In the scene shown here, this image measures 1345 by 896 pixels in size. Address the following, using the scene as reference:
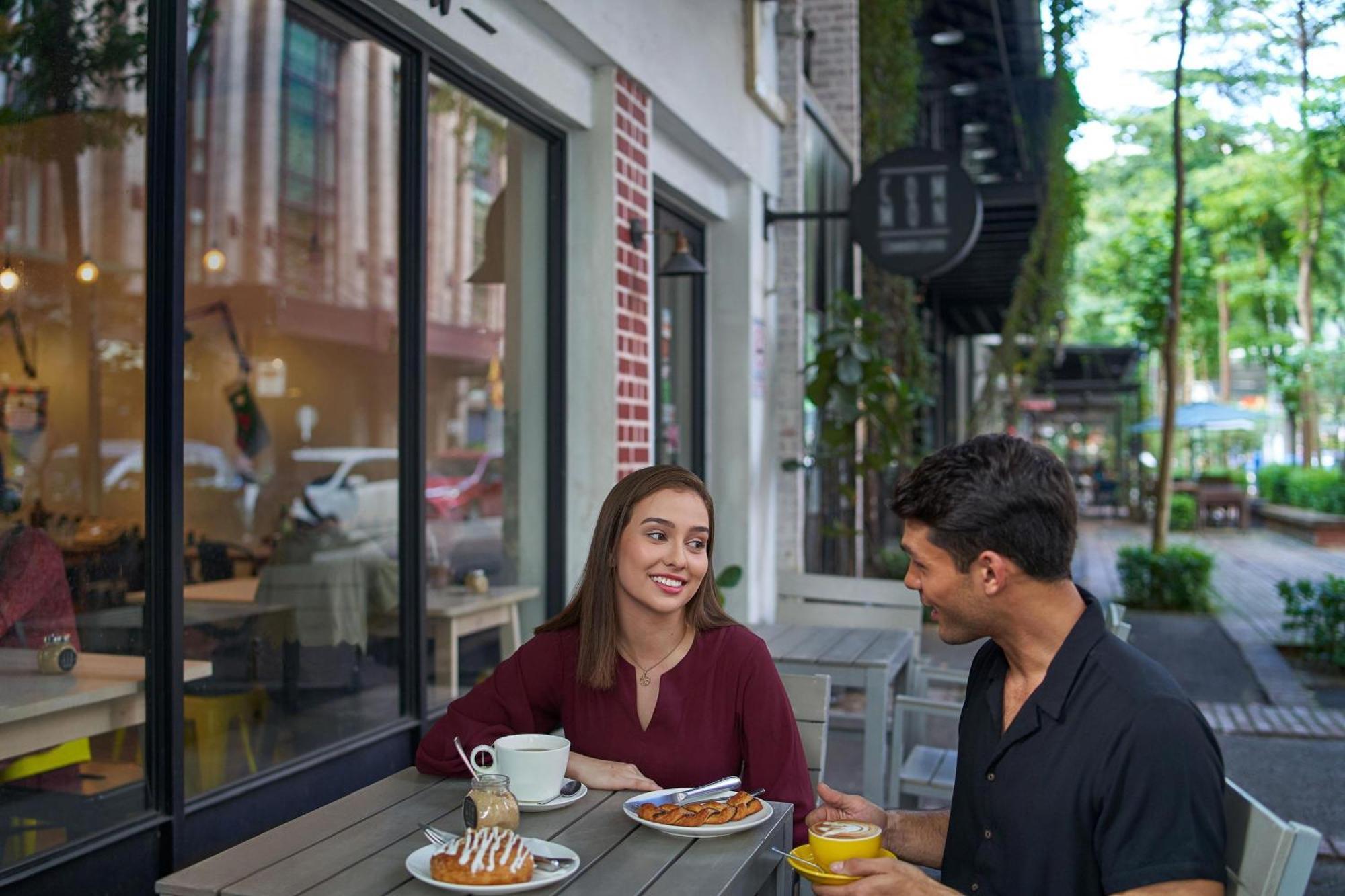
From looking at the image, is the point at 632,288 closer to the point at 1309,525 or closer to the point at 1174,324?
the point at 1174,324

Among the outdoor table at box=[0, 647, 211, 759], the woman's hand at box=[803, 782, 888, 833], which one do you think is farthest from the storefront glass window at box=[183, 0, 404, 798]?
the woman's hand at box=[803, 782, 888, 833]

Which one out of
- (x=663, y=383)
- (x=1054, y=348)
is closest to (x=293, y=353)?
(x=663, y=383)

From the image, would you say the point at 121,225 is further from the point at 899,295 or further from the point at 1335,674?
the point at 1335,674

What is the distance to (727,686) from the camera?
104 inches

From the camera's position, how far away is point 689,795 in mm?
2297

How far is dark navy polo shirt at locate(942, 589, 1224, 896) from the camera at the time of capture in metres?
1.70

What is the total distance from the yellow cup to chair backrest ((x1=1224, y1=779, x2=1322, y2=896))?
0.50 m

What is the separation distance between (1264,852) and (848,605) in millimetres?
3979

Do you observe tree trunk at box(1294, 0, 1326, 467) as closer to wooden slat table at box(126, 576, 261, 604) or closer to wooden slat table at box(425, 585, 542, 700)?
wooden slat table at box(425, 585, 542, 700)

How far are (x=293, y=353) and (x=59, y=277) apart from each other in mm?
2649

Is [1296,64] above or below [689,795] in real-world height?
above

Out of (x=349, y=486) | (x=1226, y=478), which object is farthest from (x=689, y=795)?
(x=1226, y=478)

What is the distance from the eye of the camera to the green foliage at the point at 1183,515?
76.2 ft

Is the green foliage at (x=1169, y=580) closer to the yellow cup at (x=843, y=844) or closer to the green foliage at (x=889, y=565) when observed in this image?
the green foliage at (x=889, y=565)
